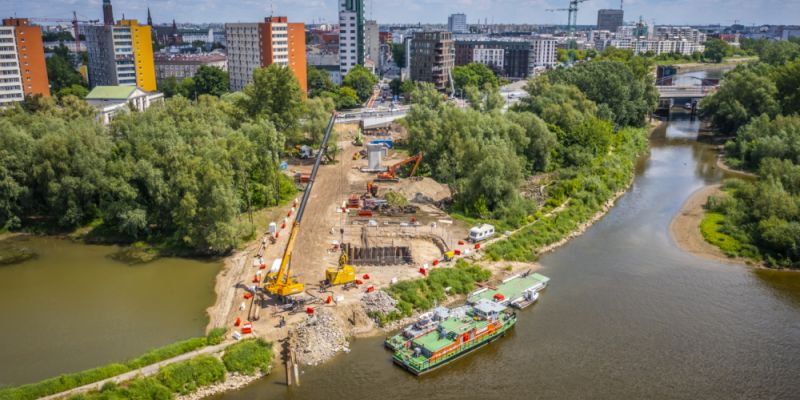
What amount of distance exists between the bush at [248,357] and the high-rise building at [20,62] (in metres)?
51.6

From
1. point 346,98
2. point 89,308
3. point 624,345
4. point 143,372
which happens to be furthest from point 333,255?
point 346,98

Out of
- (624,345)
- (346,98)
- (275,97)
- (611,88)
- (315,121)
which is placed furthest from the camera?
(346,98)

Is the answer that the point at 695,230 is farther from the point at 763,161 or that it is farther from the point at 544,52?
the point at 544,52

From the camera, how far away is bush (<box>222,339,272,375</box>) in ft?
61.9

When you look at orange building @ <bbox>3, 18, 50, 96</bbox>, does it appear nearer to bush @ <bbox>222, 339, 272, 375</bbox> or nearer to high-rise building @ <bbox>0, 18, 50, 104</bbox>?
high-rise building @ <bbox>0, 18, 50, 104</bbox>

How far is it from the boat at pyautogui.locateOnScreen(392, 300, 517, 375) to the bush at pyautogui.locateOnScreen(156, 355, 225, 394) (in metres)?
5.64

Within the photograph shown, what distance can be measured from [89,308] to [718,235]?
98.0ft

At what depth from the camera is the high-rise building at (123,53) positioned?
7275 centimetres

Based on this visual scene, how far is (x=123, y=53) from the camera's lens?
73.2 meters

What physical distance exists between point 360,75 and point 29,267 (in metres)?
54.0

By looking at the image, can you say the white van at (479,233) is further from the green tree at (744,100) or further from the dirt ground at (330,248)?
the green tree at (744,100)

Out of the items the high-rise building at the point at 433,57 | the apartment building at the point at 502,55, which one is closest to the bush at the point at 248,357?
the high-rise building at the point at 433,57

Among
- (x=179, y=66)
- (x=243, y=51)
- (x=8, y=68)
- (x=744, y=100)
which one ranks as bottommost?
(x=744, y=100)

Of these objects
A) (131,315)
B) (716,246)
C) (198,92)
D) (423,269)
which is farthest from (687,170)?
(198,92)
